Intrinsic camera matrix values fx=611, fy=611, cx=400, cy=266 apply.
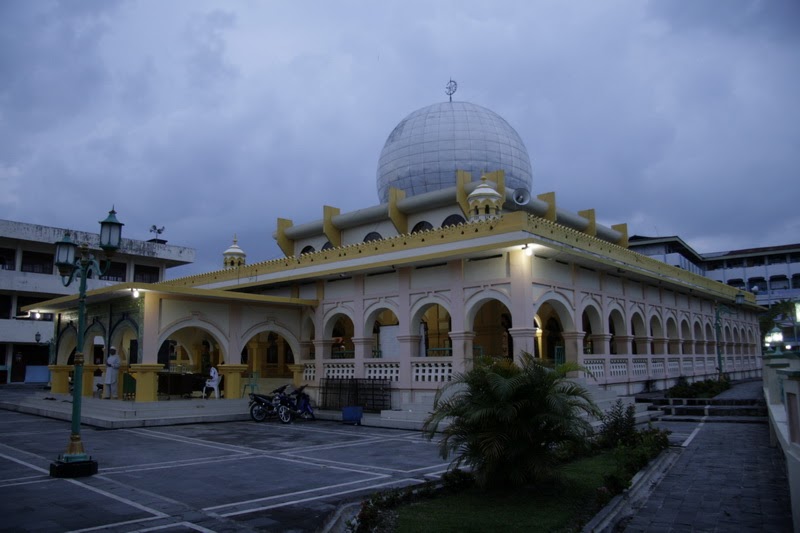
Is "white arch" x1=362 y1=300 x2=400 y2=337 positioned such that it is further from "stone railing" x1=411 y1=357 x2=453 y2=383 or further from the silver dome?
the silver dome

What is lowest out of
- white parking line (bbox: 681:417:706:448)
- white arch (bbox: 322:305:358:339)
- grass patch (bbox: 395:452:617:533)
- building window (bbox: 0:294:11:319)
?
white parking line (bbox: 681:417:706:448)

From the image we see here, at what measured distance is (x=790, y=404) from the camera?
634cm

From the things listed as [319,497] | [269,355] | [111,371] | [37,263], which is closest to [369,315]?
[111,371]

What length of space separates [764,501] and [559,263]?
10.9 metres

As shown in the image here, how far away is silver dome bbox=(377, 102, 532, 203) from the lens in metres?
24.4

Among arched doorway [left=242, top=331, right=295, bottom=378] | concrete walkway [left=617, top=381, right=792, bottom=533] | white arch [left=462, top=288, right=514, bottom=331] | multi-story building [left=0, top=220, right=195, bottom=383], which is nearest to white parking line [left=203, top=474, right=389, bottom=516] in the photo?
concrete walkway [left=617, top=381, right=792, bottom=533]

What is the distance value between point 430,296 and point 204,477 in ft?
32.7

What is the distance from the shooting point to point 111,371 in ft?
66.1

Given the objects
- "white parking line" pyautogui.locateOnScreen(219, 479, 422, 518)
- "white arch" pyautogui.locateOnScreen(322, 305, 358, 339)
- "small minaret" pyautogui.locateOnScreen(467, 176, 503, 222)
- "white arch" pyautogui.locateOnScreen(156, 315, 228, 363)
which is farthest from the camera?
"white arch" pyautogui.locateOnScreen(322, 305, 358, 339)

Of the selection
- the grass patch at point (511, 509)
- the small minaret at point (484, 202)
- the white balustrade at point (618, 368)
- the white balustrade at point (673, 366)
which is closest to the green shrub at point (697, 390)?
the white balustrade at point (673, 366)

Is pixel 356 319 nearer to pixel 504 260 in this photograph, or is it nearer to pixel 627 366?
pixel 504 260

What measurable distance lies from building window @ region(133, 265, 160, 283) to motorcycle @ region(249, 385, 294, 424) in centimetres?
3640

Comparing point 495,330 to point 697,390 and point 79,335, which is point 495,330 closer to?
point 697,390

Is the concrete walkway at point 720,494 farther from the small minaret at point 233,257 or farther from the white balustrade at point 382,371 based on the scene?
the small minaret at point 233,257
